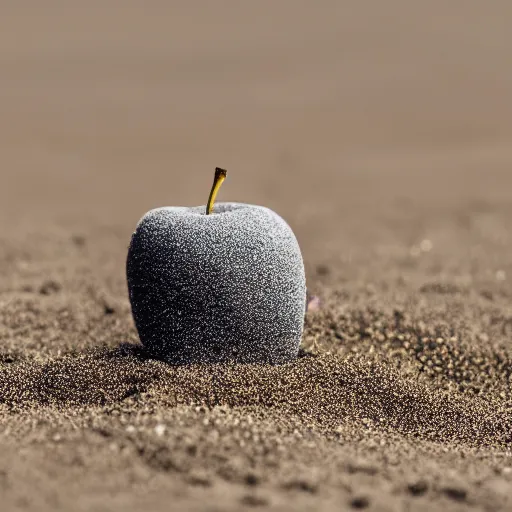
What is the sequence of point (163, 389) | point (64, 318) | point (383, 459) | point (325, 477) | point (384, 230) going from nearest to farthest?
point (325, 477) → point (383, 459) → point (163, 389) → point (64, 318) → point (384, 230)

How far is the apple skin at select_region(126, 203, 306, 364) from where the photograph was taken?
455 cm

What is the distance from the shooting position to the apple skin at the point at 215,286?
4.55 meters

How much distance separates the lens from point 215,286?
4.54m

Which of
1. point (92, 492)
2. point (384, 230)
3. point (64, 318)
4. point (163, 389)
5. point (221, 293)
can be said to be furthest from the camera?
point (384, 230)

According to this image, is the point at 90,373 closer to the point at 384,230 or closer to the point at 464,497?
the point at 464,497

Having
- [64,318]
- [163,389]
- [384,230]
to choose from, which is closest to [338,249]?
[384,230]

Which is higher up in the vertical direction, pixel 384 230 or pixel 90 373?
pixel 384 230

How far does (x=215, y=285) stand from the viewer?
14.9ft

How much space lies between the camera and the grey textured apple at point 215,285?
14.9 ft

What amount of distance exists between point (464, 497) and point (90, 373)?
238cm

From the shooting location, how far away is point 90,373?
4.65 metres

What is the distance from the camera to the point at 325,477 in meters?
3.23

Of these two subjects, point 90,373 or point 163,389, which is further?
point 90,373

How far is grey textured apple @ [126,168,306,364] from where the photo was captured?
4.55 m
